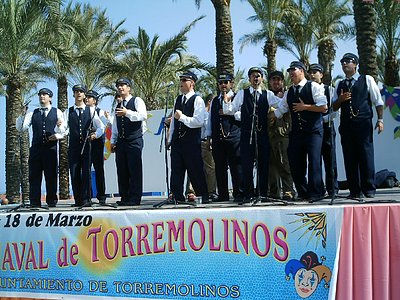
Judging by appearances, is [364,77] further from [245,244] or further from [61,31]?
[61,31]

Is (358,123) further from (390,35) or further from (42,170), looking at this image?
(390,35)

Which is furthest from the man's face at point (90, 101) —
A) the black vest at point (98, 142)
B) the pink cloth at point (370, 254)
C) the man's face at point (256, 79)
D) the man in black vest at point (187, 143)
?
the pink cloth at point (370, 254)

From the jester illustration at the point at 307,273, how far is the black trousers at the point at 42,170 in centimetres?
384

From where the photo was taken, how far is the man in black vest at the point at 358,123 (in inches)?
206

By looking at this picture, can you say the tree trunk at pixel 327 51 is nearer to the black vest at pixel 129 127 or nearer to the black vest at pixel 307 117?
the black vest at pixel 129 127

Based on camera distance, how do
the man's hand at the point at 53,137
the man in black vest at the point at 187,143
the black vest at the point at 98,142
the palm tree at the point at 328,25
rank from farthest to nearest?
the palm tree at the point at 328,25 → the black vest at the point at 98,142 → the man's hand at the point at 53,137 → the man in black vest at the point at 187,143

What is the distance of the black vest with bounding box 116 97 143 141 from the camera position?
6238 millimetres

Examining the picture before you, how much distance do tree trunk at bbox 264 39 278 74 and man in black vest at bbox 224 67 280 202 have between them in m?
13.3

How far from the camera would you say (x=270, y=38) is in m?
19.0

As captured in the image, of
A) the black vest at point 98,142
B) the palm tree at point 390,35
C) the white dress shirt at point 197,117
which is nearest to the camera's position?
the white dress shirt at point 197,117

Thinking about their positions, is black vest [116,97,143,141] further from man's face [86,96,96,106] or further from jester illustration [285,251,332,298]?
jester illustration [285,251,332,298]

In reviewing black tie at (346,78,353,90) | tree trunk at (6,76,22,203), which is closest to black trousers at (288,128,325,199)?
black tie at (346,78,353,90)

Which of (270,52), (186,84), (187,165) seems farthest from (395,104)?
(270,52)

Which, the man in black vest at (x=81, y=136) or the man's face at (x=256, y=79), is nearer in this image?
the man's face at (x=256, y=79)
